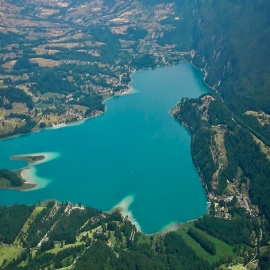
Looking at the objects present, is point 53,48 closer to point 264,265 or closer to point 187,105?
point 187,105

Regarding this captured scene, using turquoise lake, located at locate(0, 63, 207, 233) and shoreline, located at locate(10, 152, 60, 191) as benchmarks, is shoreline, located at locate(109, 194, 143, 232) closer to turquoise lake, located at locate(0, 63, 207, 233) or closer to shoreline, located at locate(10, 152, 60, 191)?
turquoise lake, located at locate(0, 63, 207, 233)

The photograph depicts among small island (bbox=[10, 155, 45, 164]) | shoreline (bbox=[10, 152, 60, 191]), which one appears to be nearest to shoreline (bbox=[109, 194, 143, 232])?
shoreline (bbox=[10, 152, 60, 191])

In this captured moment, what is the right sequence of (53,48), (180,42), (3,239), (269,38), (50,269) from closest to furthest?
(50,269), (3,239), (269,38), (53,48), (180,42)

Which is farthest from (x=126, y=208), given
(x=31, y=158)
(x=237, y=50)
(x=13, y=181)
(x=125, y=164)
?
(x=237, y=50)

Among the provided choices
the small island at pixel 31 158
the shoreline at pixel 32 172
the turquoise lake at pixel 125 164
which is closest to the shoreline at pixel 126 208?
the turquoise lake at pixel 125 164

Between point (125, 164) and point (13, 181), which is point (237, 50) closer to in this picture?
point (125, 164)

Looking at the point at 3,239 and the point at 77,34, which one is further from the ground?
the point at 77,34

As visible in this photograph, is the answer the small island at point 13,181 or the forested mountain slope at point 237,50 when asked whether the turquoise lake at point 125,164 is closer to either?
the small island at point 13,181

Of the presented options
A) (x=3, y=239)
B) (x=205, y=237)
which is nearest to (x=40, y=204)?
(x=3, y=239)
